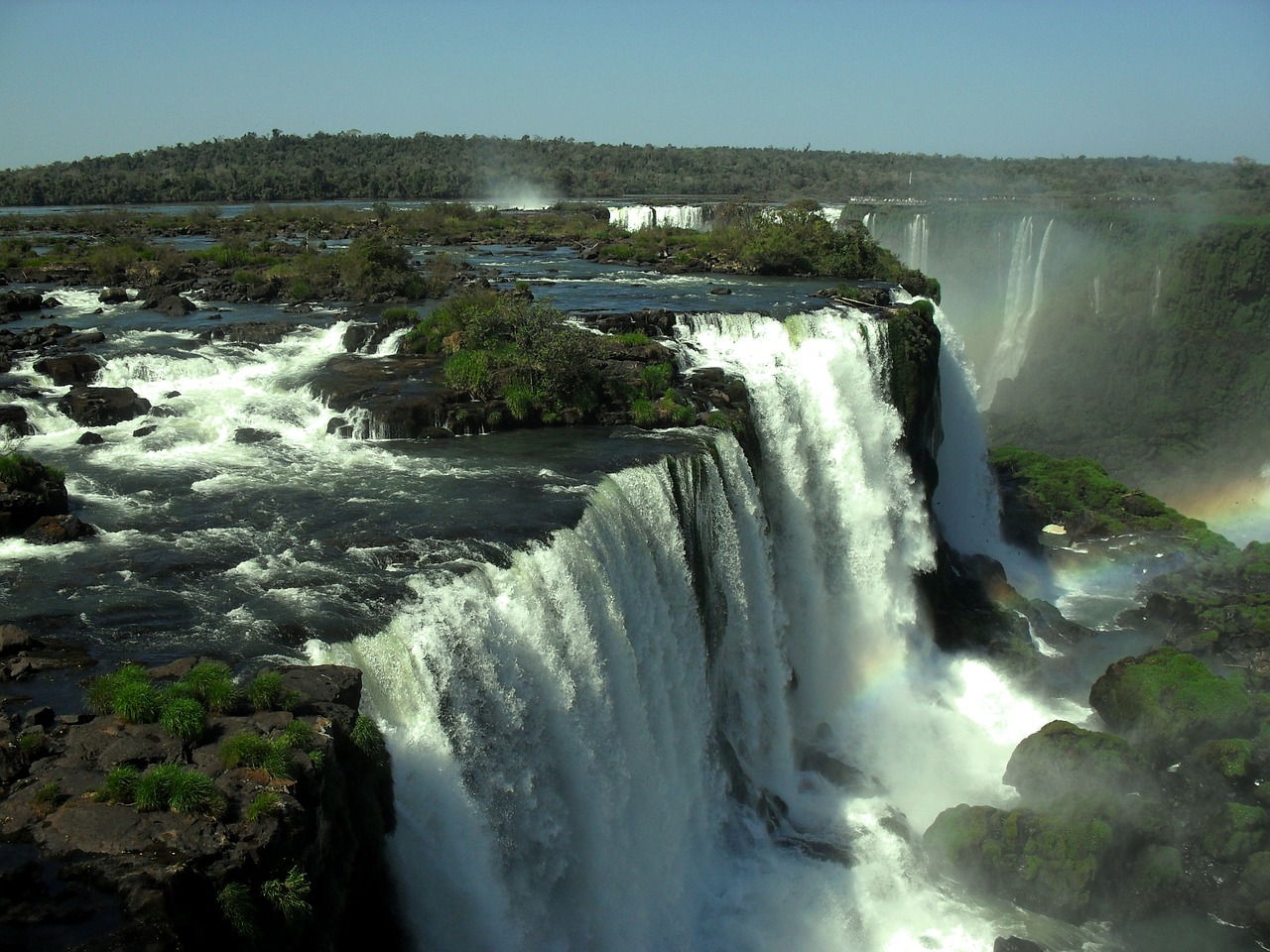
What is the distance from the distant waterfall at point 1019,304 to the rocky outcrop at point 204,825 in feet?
133

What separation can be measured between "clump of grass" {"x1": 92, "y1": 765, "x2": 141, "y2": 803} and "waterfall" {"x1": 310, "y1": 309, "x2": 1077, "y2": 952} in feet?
8.52

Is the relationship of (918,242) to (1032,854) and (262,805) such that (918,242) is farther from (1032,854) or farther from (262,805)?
(262,805)

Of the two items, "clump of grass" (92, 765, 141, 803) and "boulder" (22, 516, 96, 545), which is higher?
"boulder" (22, 516, 96, 545)

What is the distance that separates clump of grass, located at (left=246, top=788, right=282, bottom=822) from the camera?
308 inches

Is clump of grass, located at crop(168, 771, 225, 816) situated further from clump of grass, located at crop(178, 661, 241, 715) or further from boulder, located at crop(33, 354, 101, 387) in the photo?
boulder, located at crop(33, 354, 101, 387)

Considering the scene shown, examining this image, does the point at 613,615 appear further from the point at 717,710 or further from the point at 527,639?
the point at 717,710

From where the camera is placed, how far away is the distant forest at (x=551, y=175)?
77.1 metres

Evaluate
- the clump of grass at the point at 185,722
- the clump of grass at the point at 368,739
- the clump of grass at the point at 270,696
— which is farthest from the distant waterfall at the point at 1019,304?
the clump of grass at the point at 185,722

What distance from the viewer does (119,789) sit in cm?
803

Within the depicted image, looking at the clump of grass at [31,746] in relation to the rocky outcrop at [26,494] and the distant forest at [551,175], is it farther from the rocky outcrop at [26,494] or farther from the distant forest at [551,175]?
the distant forest at [551,175]

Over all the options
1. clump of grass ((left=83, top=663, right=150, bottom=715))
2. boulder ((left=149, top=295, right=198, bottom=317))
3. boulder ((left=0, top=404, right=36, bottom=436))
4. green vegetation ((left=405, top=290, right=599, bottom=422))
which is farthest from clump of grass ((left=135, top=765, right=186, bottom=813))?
boulder ((left=149, top=295, right=198, bottom=317))

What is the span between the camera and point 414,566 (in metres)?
13.2

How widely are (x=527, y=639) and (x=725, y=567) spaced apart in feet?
19.3

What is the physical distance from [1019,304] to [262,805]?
4456 centimetres
